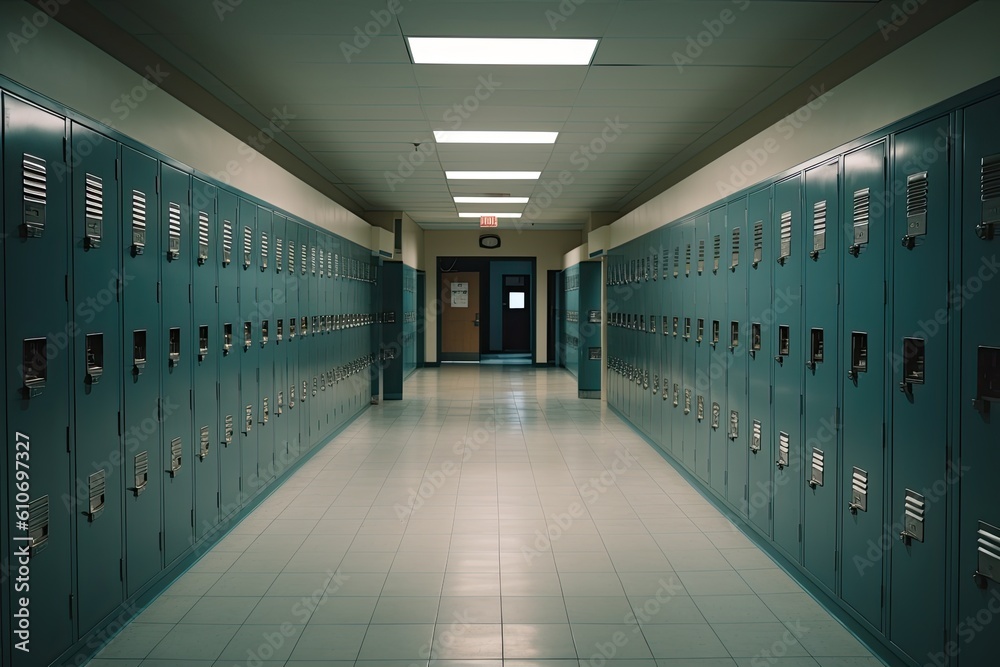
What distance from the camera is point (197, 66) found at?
4816mm

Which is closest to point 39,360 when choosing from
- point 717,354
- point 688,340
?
point 717,354

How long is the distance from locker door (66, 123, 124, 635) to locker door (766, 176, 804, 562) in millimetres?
3205

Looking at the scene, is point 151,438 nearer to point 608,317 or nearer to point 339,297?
point 339,297

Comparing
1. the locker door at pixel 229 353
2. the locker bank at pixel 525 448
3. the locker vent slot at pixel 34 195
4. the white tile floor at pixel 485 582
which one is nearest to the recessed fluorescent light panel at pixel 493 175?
the locker bank at pixel 525 448

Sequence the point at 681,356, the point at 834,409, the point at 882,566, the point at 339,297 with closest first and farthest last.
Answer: the point at 882,566 → the point at 834,409 → the point at 681,356 → the point at 339,297

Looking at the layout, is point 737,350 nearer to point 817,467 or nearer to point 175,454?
point 817,467

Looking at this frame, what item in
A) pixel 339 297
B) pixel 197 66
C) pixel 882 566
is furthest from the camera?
pixel 339 297

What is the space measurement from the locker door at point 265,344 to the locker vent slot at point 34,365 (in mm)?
2571

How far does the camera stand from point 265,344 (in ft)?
18.0

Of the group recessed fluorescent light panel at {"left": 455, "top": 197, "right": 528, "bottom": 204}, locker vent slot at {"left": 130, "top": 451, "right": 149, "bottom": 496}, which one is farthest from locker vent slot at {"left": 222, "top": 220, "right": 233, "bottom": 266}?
recessed fluorescent light panel at {"left": 455, "top": 197, "right": 528, "bottom": 204}

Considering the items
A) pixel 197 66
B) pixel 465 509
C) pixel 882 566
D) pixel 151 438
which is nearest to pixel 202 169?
pixel 197 66

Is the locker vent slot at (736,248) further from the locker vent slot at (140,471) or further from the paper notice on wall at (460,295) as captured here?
the paper notice on wall at (460,295)

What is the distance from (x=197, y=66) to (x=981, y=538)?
4843 millimetres

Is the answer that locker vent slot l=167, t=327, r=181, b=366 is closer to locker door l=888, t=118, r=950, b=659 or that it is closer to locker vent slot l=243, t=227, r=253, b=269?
locker vent slot l=243, t=227, r=253, b=269
